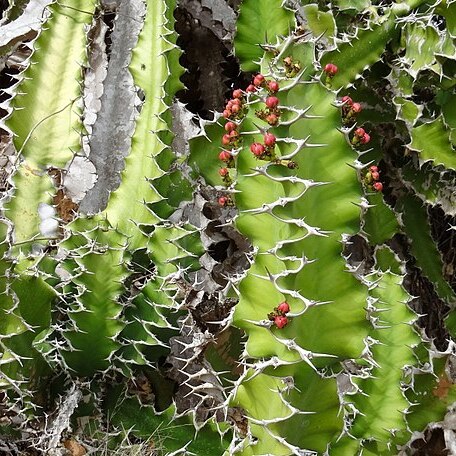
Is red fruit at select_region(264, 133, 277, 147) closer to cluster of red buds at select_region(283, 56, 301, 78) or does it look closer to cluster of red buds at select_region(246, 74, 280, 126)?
cluster of red buds at select_region(246, 74, 280, 126)

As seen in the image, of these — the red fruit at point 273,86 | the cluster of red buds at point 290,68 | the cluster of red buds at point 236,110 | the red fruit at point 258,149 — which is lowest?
the cluster of red buds at point 236,110

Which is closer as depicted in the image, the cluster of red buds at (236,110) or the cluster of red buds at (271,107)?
the cluster of red buds at (271,107)

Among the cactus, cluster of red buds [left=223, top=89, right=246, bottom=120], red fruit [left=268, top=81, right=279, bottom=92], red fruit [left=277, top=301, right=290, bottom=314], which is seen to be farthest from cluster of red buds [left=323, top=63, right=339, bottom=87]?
red fruit [left=277, top=301, right=290, bottom=314]

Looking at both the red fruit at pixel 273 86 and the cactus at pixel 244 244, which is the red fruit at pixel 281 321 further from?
the red fruit at pixel 273 86

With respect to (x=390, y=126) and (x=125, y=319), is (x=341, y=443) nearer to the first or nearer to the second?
(x=125, y=319)

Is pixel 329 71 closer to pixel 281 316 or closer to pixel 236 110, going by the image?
pixel 236 110

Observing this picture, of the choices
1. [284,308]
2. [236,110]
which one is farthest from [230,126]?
[284,308]

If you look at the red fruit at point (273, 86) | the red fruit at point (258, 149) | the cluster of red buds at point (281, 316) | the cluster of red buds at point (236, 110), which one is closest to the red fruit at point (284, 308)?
the cluster of red buds at point (281, 316)
